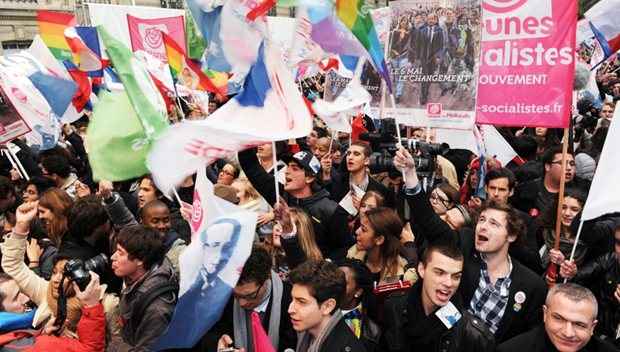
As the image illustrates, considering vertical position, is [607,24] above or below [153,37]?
above

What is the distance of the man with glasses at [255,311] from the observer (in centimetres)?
291

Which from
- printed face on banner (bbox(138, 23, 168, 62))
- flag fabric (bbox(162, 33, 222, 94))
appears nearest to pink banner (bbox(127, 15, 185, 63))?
printed face on banner (bbox(138, 23, 168, 62))

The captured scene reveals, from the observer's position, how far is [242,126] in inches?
129

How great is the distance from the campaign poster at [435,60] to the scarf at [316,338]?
2049mm

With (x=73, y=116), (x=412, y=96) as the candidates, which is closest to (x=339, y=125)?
(x=412, y=96)

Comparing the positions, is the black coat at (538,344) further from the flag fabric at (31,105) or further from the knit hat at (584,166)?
the flag fabric at (31,105)

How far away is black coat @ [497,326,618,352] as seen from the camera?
2.62 m

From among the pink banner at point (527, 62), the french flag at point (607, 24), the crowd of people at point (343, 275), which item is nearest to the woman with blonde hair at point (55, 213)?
the crowd of people at point (343, 275)

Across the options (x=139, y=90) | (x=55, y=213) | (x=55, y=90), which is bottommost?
(x=55, y=213)

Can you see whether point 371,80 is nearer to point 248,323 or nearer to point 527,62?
point 527,62

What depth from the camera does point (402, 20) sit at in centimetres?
479

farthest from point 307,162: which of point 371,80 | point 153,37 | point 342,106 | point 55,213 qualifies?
point 153,37

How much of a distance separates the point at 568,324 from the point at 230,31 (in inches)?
104

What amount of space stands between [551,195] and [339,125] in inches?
85.7
